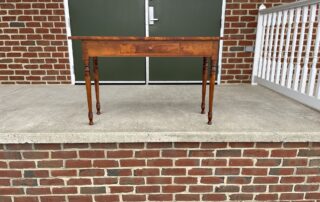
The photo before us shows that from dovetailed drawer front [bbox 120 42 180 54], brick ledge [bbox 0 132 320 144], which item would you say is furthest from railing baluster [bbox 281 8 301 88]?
dovetailed drawer front [bbox 120 42 180 54]

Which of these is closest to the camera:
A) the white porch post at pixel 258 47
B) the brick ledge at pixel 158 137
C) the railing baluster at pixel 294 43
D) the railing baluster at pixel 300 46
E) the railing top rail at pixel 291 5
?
the brick ledge at pixel 158 137

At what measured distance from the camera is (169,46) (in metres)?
1.77

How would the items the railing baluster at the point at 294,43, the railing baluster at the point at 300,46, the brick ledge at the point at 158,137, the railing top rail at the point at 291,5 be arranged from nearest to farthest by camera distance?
the brick ledge at the point at 158,137 < the railing top rail at the point at 291,5 < the railing baluster at the point at 300,46 < the railing baluster at the point at 294,43

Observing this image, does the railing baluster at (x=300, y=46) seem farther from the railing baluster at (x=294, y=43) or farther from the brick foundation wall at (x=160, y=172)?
the brick foundation wall at (x=160, y=172)

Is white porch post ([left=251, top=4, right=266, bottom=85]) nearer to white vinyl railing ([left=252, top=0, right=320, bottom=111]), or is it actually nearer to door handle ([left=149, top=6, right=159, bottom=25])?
white vinyl railing ([left=252, top=0, right=320, bottom=111])

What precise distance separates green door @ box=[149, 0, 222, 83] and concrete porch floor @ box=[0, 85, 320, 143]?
0.57 meters

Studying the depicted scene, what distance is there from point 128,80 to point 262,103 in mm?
1906

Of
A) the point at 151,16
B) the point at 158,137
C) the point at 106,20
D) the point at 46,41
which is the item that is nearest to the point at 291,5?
the point at 151,16

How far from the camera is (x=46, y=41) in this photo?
3.30 metres

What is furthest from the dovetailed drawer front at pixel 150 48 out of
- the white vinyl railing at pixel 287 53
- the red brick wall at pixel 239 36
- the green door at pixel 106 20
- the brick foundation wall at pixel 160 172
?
the red brick wall at pixel 239 36

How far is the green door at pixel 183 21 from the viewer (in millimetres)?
3256

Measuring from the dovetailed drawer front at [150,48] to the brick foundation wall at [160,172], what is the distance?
71 centimetres

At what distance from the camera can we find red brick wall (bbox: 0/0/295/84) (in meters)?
3.20

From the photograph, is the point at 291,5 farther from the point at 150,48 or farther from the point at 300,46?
the point at 150,48
